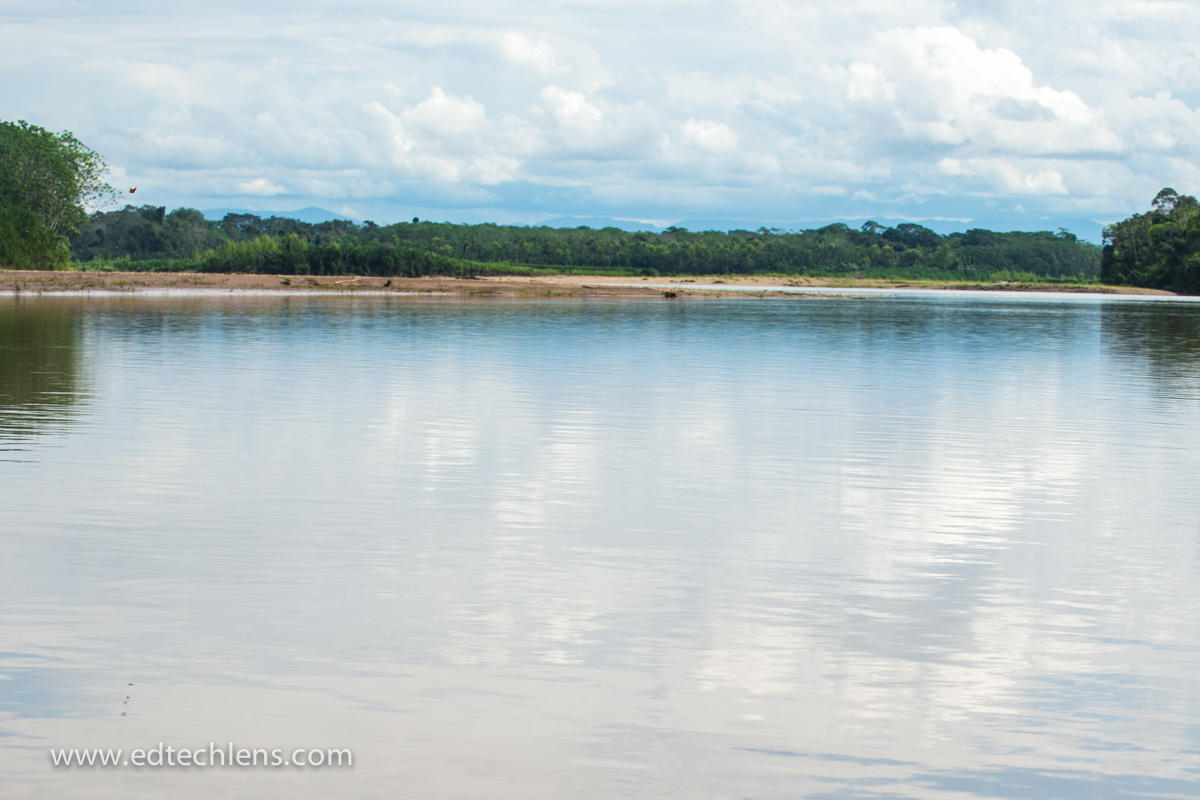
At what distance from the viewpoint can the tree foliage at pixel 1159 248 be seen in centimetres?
11800

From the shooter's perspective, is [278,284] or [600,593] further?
[278,284]

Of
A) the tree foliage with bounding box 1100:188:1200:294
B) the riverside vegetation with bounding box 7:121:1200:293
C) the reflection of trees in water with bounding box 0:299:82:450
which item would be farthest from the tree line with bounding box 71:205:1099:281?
the reflection of trees in water with bounding box 0:299:82:450

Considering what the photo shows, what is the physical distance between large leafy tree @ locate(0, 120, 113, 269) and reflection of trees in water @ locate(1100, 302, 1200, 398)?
195ft

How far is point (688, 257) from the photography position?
14262 cm

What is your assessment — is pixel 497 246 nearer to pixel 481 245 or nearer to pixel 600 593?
pixel 481 245

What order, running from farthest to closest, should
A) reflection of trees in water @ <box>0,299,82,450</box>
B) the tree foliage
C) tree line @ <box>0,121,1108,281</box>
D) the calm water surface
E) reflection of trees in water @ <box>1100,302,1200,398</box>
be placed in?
1. the tree foliage
2. tree line @ <box>0,121,1108,281</box>
3. reflection of trees in water @ <box>1100,302,1200,398</box>
4. reflection of trees in water @ <box>0,299,82,450</box>
5. the calm water surface

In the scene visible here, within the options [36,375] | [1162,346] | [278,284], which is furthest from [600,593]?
[278,284]

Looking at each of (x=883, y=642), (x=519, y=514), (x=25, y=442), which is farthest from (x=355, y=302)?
(x=883, y=642)

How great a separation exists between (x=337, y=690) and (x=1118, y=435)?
13.3 metres

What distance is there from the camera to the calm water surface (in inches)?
223

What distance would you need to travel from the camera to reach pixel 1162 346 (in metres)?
37.5

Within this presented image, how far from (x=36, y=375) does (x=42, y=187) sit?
211ft

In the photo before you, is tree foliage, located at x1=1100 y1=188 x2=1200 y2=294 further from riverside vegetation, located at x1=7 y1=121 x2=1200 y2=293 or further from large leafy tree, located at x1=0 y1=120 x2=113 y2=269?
large leafy tree, located at x1=0 y1=120 x2=113 y2=269

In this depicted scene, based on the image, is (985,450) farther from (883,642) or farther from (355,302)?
(355,302)
